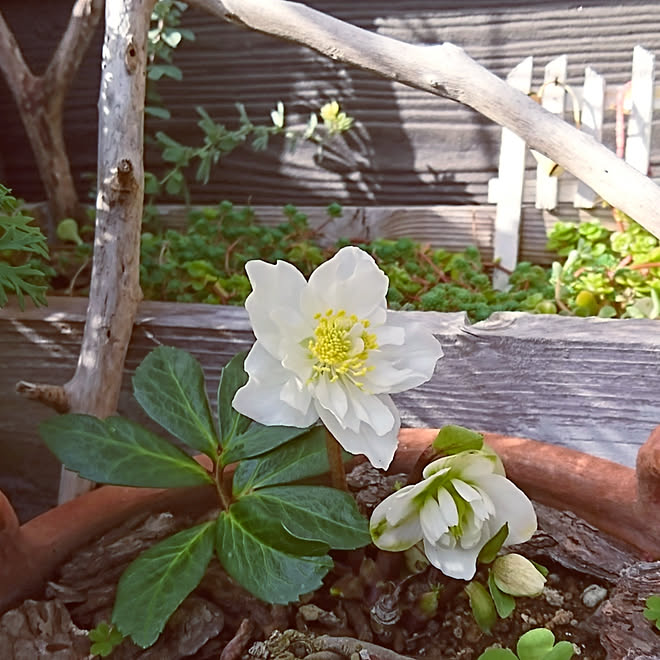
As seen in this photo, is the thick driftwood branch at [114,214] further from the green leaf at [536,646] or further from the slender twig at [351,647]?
the green leaf at [536,646]

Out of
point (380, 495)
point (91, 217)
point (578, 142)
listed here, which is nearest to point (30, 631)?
point (380, 495)

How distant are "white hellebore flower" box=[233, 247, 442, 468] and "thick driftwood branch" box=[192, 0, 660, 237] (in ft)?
1.17

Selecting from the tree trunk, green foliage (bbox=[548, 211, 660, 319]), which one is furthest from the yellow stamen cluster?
the tree trunk

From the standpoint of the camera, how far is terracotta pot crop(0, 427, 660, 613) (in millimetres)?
664

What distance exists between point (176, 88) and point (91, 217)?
0.32 m

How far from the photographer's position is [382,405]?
567 millimetres

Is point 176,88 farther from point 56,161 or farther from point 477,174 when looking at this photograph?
point 477,174

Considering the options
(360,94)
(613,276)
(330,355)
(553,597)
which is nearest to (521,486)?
(553,597)

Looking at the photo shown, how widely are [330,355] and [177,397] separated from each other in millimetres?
241

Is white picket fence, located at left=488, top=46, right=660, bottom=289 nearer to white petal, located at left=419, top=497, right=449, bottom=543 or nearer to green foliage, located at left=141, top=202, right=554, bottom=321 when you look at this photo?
green foliage, located at left=141, top=202, right=554, bottom=321

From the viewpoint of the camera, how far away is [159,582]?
0.61 meters

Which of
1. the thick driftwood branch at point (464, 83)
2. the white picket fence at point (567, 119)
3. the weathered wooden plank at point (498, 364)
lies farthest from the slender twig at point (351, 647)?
the white picket fence at point (567, 119)

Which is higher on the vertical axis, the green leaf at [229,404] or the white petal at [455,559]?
the green leaf at [229,404]

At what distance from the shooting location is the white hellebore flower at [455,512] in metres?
0.59
